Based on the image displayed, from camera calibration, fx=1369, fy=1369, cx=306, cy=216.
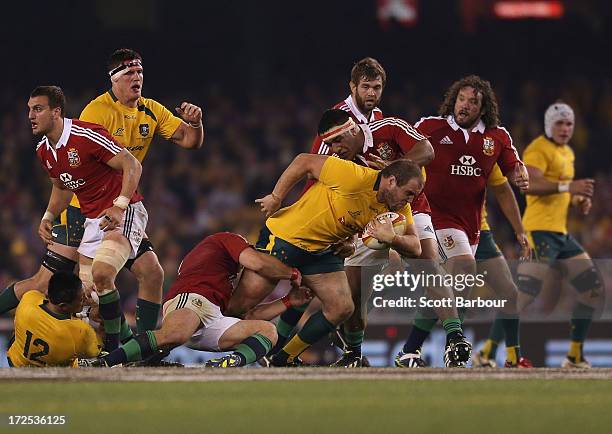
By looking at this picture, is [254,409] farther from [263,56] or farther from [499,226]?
[263,56]

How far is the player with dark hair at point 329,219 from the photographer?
9141 millimetres

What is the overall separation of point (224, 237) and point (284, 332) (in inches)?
40.3

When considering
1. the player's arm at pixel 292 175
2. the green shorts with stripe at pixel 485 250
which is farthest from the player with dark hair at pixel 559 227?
the player's arm at pixel 292 175

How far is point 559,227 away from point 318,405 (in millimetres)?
5880

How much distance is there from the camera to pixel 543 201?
41.0 feet

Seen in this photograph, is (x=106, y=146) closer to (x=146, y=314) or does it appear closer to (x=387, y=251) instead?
(x=146, y=314)

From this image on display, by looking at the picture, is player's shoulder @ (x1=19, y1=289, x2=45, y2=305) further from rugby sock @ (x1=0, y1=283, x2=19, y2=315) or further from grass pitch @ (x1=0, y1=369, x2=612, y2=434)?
grass pitch @ (x1=0, y1=369, x2=612, y2=434)

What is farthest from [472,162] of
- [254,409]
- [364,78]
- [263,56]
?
[263,56]

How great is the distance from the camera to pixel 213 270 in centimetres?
961

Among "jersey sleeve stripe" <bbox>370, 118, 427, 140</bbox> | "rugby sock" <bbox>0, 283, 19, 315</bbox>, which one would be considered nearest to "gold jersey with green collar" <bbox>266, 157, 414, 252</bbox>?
"jersey sleeve stripe" <bbox>370, 118, 427, 140</bbox>

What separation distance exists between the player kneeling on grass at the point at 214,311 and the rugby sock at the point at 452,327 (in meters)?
1.15

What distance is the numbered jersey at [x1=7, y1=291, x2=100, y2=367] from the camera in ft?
31.0

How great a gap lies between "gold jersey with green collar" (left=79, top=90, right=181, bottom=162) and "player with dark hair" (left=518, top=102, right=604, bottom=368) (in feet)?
11.7

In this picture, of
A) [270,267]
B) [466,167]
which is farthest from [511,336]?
[270,267]
